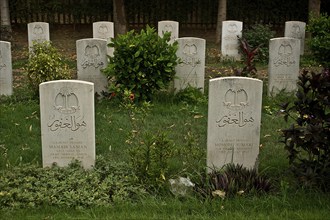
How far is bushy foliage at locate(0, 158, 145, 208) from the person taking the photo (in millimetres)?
5176

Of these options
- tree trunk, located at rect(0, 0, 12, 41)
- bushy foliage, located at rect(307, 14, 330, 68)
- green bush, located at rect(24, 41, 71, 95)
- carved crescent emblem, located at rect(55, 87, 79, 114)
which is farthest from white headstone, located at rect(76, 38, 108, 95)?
tree trunk, located at rect(0, 0, 12, 41)

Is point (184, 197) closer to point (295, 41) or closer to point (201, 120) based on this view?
point (201, 120)

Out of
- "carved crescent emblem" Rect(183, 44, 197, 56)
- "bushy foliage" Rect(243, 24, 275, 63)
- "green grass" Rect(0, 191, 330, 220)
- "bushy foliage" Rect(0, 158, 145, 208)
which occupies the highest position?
"bushy foliage" Rect(243, 24, 275, 63)

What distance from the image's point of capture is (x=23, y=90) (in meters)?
10.3

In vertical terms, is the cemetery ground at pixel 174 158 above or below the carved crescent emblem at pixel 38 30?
below

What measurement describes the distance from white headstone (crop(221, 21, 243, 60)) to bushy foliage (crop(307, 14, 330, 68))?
192 centimetres

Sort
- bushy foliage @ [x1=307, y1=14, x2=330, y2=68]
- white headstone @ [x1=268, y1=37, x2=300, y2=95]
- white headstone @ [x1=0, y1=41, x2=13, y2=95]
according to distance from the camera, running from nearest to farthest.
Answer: white headstone @ [x1=0, y1=41, x2=13, y2=95], white headstone @ [x1=268, y1=37, x2=300, y2=95], bushy foliage @ [x1=307, y1=14, x2=330, y2=68]

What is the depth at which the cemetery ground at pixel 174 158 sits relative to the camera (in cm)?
500

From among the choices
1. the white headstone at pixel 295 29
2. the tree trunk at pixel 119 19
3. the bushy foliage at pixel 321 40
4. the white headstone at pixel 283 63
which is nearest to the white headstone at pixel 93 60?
the white headstone at pixel 283 63

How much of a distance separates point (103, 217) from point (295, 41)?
247 inches

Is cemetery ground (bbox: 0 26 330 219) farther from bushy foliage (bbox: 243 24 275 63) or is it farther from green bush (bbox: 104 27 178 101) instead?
bushy foliage (bbox: 243 24 275 63)

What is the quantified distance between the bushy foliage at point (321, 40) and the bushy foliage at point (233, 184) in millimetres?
8071

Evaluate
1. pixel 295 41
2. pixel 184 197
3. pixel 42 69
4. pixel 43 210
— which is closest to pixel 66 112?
pixel 43 210

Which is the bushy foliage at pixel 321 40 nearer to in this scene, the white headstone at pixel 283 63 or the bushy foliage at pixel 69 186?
the white headstone at pixel 283 63
